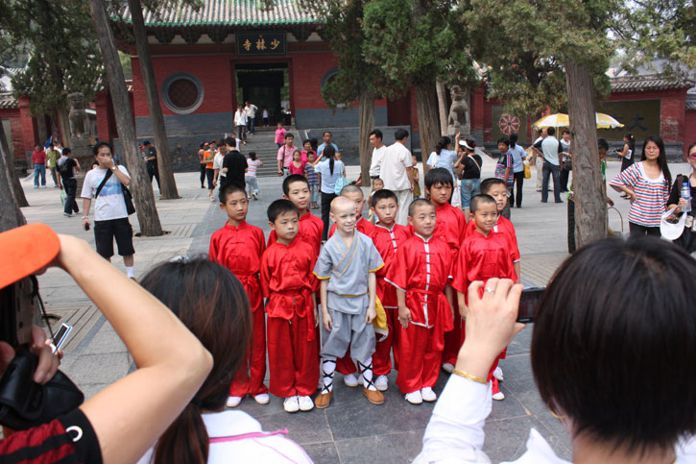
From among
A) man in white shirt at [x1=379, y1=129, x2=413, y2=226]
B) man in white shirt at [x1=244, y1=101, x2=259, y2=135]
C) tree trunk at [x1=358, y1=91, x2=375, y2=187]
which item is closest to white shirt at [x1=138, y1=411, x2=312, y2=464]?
man in white shirt at [x1=379, y1=129, x2=413, y2=226]

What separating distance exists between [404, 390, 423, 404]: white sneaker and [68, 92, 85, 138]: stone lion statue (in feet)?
48.5

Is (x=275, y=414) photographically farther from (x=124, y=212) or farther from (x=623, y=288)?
(x=124, y=212)

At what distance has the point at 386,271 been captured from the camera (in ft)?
13.2

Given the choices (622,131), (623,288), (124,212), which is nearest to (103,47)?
(124,212)

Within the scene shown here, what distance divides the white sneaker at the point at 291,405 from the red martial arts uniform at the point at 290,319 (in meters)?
0.03

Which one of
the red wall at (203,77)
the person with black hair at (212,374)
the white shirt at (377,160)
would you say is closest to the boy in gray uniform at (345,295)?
the person with black hair at (212,374)

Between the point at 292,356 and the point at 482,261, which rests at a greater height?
the point at 482,261

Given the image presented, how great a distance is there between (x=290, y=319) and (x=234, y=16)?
21558 mm

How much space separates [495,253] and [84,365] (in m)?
3.18

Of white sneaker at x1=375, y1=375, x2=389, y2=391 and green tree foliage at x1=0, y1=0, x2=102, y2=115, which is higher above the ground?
green tree foliage at x1=0, y1=0, x2=102, y2=115

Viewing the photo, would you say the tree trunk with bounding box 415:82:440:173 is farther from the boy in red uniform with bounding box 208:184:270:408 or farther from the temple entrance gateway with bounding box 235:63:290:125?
the temple entrance gateway with bounding box 235:63:290:125

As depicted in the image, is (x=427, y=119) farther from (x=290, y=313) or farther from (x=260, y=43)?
(x=260, y=43)

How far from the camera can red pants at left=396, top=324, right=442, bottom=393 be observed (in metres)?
3.80

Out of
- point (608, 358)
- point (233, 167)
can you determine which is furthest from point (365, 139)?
point (608, 358)
